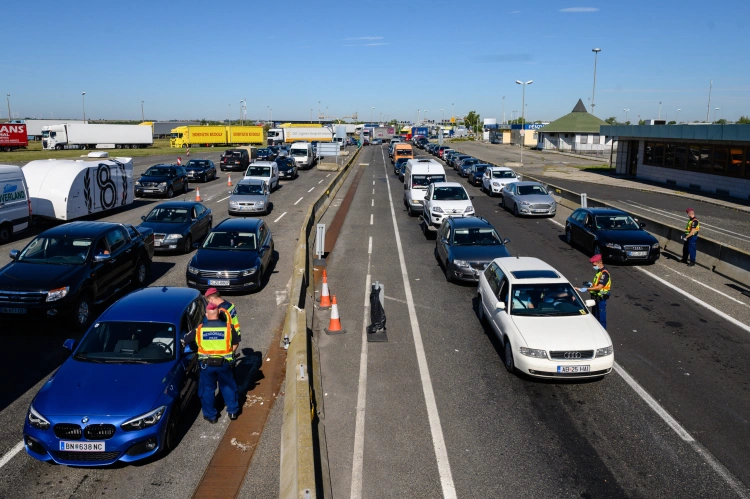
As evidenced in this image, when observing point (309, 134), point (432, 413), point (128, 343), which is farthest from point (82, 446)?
point (309, 134)

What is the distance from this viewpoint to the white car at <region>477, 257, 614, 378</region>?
920cm

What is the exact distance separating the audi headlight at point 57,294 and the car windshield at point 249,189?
16.0 meters

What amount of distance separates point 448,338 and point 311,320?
2.80 m

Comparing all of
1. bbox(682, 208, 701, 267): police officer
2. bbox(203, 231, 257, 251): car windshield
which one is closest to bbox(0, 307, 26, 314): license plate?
bbox(203, 231, 257, 251): car windshield

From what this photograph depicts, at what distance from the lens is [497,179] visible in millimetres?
35062

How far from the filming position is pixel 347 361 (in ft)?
33.9

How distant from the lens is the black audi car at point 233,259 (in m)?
13.9

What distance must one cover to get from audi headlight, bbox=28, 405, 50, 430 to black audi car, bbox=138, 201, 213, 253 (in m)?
11.2

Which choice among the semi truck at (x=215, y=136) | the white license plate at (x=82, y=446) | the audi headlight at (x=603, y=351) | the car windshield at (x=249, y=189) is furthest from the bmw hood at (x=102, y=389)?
the semi truck at (x=215, y=136)

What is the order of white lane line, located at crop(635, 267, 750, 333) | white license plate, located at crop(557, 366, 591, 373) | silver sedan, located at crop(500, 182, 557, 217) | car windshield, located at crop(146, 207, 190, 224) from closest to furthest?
white license plate, located at crop(557, 366, 591, 373) → white lane line, located at crop(635, 267, 750, 333) → car windshield, located at crop(146, 207, 190, 224) → silver sedan, located at crop(500, 182, 557, 217)

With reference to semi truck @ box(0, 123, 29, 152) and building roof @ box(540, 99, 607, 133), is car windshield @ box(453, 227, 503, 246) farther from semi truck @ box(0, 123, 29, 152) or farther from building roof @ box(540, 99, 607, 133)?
semi truck @ box(0, 123, 29, 152)

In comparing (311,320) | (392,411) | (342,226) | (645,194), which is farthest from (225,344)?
(645,194)

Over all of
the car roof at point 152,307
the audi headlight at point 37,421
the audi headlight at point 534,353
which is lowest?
the audi headlight at point 534,353

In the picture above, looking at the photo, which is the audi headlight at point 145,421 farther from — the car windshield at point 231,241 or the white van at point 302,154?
the white van at point 302,154
